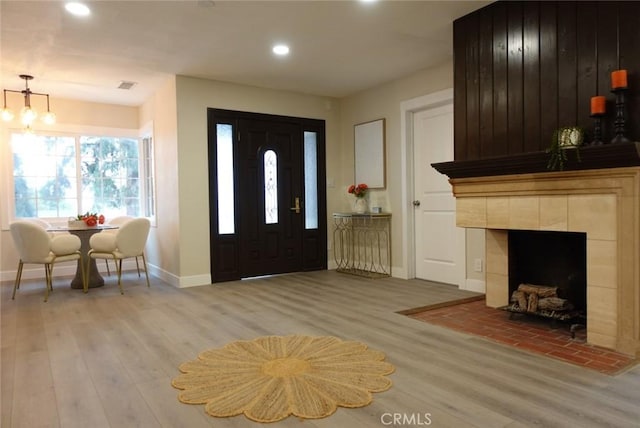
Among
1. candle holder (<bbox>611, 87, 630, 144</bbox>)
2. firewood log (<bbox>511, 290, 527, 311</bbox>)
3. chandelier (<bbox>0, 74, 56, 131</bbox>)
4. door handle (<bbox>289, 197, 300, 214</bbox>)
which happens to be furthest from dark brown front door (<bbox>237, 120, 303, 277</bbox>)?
candle holder (<bbox>611, 87, 630, 144</bbox>)

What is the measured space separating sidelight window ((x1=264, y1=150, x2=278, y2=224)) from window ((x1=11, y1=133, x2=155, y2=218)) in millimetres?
1744

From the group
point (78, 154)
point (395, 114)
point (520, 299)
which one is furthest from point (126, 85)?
point (520, 299)

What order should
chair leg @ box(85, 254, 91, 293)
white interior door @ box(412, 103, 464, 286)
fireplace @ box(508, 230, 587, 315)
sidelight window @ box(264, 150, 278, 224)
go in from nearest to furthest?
1. fireplace @ box(508, 230, 587, 315)
2. white interior door @ box(412, 103, 464, 286)
3. chair leg @ box(85, 254, 91, 293)
4. sidelight window @ box(264, 150, 278, 224)

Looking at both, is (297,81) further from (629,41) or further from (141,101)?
(629,41)

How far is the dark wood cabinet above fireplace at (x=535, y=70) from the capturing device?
8.93 ft

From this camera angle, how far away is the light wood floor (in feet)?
6.35

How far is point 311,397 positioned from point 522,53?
2892mm

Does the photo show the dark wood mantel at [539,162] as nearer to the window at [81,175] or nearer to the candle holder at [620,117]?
the candle holder at [620,117]

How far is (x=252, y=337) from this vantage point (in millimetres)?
3104

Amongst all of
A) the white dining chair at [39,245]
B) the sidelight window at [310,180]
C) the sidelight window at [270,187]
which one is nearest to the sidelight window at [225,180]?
the sidelight window at [270,187]

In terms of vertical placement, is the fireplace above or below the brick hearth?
above

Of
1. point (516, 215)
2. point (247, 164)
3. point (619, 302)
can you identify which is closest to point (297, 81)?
point (247, 164)

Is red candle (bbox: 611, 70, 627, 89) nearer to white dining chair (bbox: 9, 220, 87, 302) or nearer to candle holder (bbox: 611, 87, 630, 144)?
candle holder (bbox: 611, 87, 630, 144)

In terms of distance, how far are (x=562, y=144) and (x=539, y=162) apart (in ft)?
0.65
